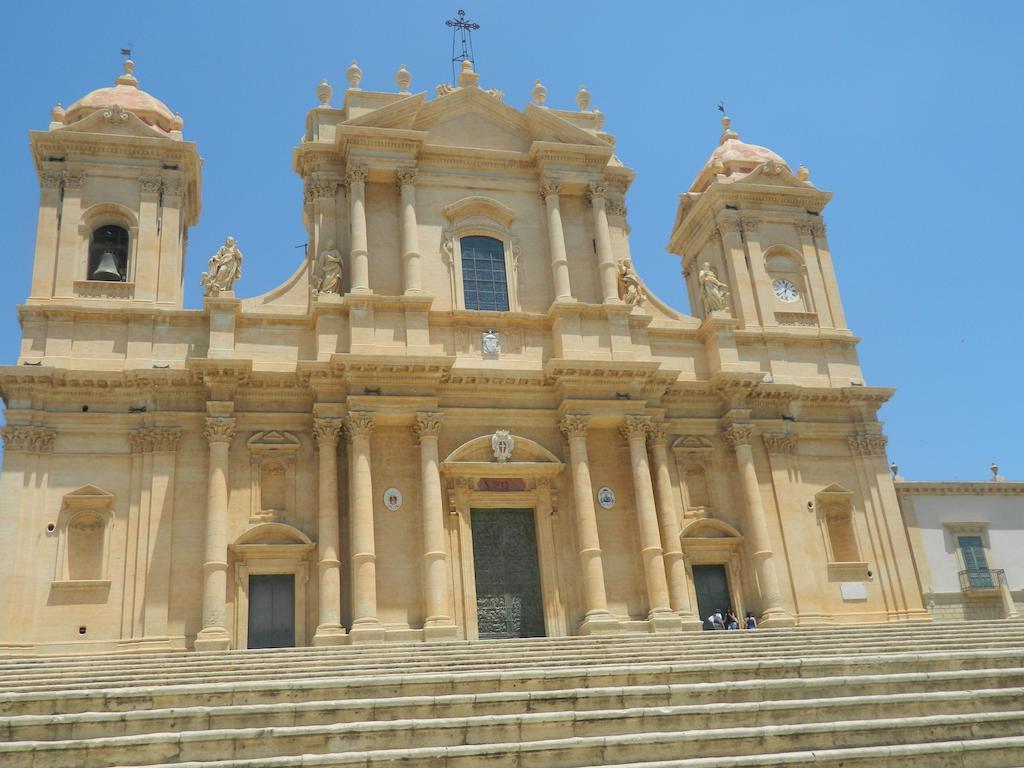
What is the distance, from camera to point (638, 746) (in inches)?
413

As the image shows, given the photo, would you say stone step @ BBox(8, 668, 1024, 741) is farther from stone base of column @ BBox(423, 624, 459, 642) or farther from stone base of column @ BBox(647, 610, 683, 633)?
stone base of column @ BBox(647, 610, 683, 633)

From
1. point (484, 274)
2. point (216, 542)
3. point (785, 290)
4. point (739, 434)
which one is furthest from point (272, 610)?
point (785, 290)

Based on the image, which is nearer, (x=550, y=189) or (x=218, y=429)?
(x=218, y=429)

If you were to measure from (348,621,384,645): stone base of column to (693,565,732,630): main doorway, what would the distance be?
8.14m

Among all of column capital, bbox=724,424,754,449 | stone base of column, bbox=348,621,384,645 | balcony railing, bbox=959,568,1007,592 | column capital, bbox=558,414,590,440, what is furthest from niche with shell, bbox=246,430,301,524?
balcony railing, bbox=959,568,1007,592

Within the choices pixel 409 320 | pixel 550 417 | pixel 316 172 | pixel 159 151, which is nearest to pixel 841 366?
pixel 550 417

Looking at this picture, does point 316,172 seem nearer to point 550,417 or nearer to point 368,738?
point 550,417

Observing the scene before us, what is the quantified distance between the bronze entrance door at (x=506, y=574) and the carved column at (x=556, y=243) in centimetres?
579

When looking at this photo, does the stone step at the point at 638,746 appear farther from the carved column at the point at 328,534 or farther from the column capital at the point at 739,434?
the column capital at the point at 739,434

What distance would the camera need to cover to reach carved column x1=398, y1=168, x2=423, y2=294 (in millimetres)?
24625

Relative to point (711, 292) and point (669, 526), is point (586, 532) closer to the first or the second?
point (669, 526)

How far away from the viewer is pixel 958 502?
93.8ft

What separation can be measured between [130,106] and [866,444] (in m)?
21.5

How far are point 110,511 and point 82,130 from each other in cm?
971
